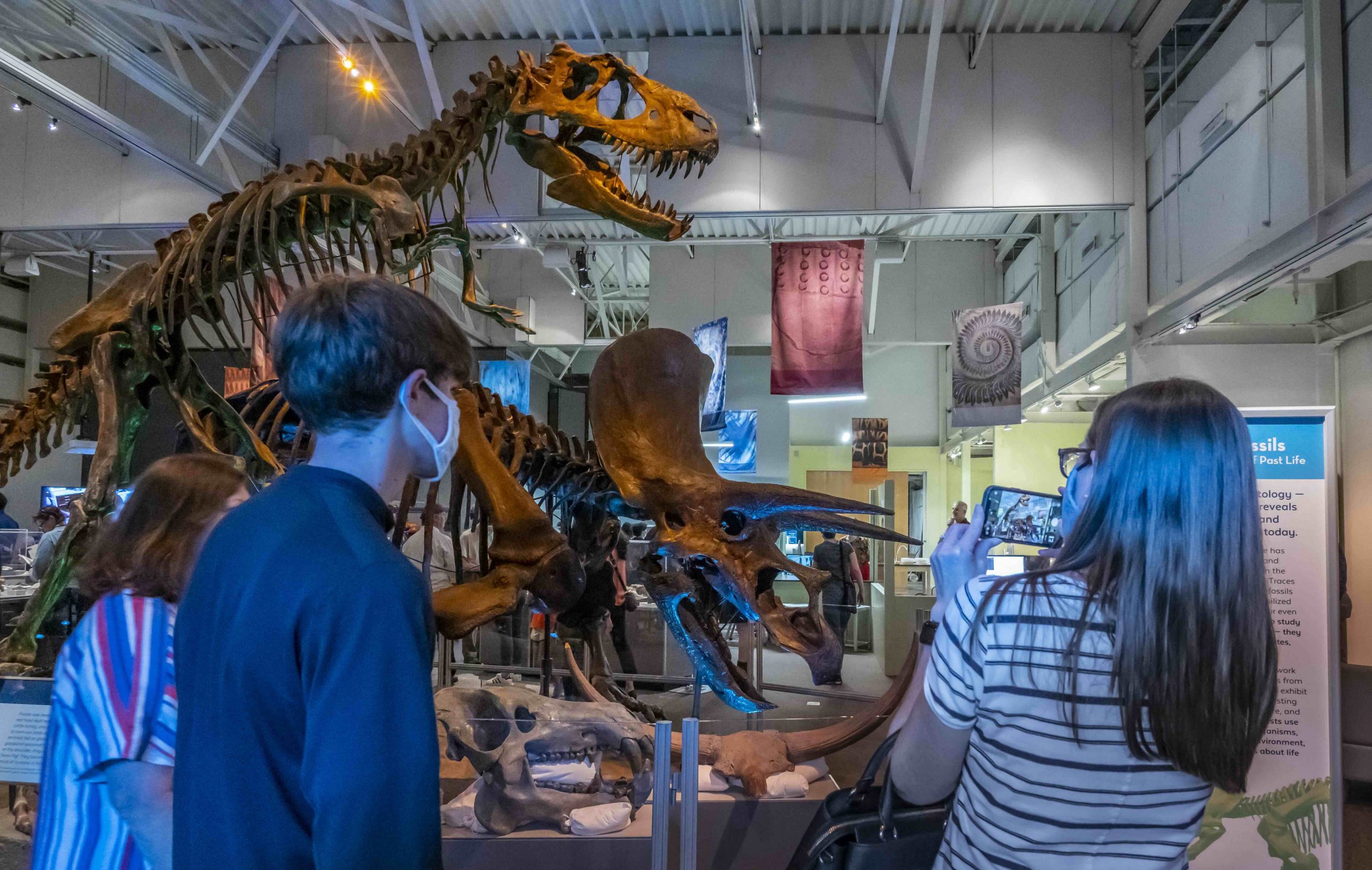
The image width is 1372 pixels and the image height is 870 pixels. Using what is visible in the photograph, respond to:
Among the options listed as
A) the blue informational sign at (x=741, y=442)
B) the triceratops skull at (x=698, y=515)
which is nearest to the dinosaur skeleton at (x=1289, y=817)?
the triceratops skull at (x=698, y=515)

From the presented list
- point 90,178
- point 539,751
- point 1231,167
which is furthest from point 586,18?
point 539,751

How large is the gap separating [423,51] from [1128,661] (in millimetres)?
9245

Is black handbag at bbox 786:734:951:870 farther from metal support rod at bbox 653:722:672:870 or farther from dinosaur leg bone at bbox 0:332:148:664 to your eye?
dinosaur leg bone at bbox 0:332:148:664

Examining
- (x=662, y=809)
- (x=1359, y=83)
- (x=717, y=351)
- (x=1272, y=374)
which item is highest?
(x=1359, y=83)

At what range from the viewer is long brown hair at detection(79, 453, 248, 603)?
1719 millimetres

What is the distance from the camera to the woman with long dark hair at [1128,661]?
116cm

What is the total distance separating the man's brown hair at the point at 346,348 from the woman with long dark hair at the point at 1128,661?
861 millimetres

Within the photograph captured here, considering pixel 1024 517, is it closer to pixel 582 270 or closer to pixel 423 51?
pixel 423 51

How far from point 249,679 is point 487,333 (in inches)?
666

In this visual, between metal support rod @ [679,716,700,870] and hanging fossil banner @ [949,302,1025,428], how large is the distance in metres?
8.19

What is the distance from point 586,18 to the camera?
9.64 m

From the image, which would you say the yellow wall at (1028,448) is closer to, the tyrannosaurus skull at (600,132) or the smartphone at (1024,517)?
the tyrannosaurus skull at (600,132)

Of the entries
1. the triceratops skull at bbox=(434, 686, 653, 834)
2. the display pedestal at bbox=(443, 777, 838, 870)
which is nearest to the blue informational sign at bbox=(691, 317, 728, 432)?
the triceratops skull at bbox=(434, 686, 653, 834)

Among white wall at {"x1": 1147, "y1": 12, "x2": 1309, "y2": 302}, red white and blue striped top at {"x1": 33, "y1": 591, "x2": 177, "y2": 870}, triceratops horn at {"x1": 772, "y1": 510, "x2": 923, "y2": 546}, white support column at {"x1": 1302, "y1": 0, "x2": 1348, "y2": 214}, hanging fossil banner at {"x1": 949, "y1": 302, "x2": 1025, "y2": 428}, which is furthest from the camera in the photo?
hanging fossil banner at {"x1": 949, "y1": 302, "x2": 1025, "y2": 428}
